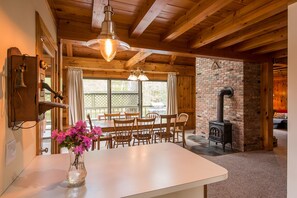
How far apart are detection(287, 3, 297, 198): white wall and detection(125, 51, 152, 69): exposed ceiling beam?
10.0ft

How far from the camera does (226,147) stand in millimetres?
4934

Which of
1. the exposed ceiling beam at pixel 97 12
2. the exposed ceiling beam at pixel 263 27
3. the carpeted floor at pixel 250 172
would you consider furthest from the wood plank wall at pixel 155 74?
the exposed ceiling beam at pixel 263 27

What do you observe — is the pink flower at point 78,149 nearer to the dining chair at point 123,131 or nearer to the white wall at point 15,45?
the white wall at point 15,45

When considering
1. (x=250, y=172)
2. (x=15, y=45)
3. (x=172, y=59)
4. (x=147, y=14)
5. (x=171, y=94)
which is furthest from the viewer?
(x=171, y=94)

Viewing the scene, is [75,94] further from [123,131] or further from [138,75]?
[123,131]

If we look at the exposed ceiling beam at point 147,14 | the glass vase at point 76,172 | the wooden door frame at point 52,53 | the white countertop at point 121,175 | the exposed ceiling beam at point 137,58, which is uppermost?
the exposed ceiling beam at point 137,58

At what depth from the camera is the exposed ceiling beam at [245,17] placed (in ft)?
7.12

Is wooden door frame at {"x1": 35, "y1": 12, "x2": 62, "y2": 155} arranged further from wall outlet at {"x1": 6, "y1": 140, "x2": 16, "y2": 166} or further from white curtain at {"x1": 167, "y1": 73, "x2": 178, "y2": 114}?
white curtain at {"x1": 167, "y1": 73, "x2": 178, "y2": 114}

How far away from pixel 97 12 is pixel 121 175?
1.99 metres

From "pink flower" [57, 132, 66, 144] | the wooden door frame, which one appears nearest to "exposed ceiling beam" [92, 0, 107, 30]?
the wooden door frame

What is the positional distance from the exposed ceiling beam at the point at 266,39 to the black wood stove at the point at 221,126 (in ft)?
4.04

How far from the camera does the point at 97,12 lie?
233cm

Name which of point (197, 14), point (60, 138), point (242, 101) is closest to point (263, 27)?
point (197, 14)

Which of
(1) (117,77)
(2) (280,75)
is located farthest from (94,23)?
(2) (280,75)
